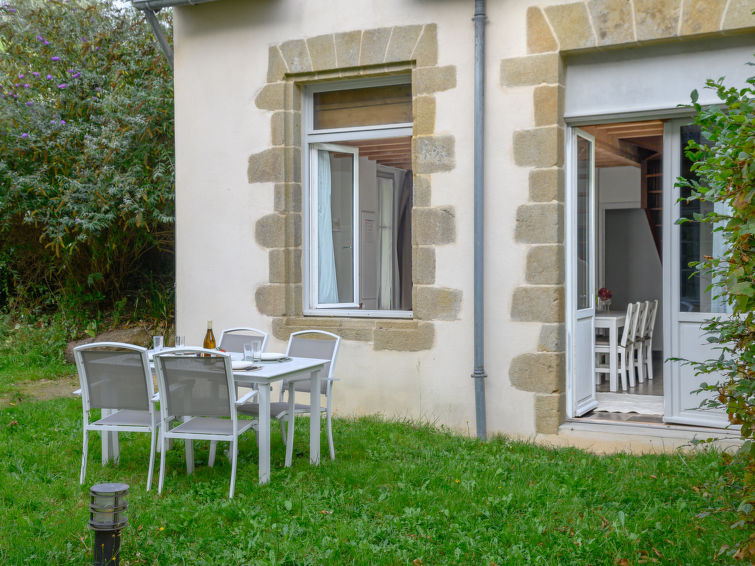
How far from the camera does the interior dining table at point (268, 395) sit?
465 centimetres

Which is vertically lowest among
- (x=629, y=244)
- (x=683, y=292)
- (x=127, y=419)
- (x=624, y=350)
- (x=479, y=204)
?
(x=127, y=419)

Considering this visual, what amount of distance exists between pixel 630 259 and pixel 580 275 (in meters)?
5.14

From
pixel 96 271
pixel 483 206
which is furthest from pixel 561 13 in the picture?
pixel 96 271

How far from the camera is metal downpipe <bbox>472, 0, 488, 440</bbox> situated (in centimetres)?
586

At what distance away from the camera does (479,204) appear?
5867 millimetres

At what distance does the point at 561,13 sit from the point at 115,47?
226 inches

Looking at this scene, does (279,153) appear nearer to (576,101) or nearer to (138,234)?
(576,101)

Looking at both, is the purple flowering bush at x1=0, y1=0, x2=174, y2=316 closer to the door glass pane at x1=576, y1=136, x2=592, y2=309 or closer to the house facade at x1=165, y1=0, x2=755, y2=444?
the house facade at x1=165, y1=0, x2=755, y2=444

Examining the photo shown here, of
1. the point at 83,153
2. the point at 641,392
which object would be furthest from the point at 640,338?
the point at 83,153

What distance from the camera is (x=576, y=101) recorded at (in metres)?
5.80

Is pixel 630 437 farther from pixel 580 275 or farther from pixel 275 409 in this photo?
pixel 275 409

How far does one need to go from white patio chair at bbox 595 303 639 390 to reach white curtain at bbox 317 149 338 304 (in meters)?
2.62

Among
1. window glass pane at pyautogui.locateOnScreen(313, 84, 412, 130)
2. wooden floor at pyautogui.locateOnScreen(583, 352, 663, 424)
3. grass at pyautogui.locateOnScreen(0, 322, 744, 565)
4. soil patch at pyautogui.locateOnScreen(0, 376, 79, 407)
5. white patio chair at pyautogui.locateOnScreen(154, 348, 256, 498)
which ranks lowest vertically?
grass at pyautogui.locateOnScreen(0, 322, 744, 565)

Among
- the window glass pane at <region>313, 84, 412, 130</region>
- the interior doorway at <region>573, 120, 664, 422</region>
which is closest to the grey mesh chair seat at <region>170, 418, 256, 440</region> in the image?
the window glass pane at <region>313, 84, 412, 130</region>
